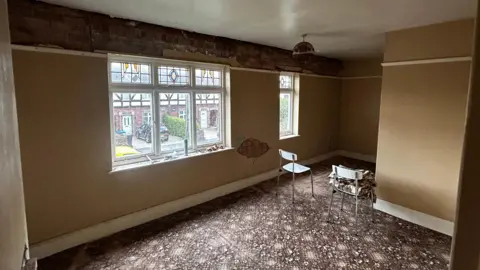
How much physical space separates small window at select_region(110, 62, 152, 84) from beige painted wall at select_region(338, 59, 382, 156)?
4.92 m

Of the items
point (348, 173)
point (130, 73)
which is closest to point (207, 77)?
point (130, 73)

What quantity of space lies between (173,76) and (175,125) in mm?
655

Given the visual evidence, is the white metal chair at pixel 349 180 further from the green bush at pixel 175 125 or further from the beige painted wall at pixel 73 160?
the green bush at pixel 175 125

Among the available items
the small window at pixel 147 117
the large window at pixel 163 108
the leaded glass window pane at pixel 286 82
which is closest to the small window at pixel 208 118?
the large window at pixel 163 108

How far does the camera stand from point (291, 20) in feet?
10.2

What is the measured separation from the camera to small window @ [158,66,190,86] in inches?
140

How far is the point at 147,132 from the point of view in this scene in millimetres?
3539

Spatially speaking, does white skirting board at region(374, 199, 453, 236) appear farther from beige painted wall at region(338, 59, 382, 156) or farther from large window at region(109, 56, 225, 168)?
beige painted wall at region(338, 59, 382, 156)

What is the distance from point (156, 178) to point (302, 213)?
1.94m

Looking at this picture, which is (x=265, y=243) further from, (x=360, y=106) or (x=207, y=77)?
(x=360, y=106)

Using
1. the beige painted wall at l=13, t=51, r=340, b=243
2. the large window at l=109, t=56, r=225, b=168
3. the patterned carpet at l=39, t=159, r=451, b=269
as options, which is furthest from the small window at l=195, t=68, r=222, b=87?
the patterned carpet at l=39, t=159, r=451, b=269

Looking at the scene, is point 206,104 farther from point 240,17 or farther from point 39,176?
point 39,176

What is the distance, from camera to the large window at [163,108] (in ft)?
10.7

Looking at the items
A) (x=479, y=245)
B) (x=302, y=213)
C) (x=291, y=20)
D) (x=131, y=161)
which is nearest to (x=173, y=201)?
(x=131, y=161)
